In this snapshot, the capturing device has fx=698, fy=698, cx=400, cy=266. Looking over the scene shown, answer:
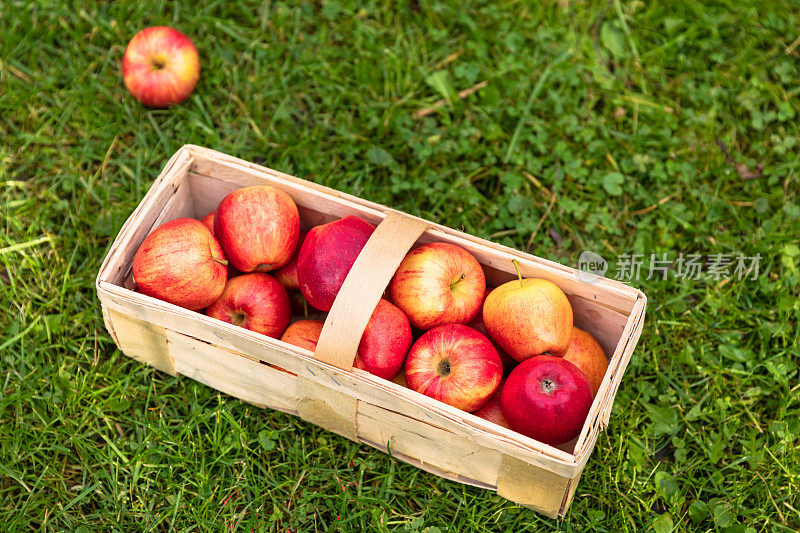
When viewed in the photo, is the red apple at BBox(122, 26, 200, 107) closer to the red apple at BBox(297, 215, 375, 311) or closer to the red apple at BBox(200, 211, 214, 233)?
the red apple at BBox(200, 211, 214, 233)

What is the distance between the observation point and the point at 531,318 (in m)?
2.37

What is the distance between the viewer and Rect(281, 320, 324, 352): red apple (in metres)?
2.46

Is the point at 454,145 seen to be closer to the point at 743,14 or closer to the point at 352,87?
the point at 352,87

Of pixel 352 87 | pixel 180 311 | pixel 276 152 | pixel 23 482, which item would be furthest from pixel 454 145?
pixel 23 482

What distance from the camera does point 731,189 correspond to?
3471mm

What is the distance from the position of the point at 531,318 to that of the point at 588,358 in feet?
0.99

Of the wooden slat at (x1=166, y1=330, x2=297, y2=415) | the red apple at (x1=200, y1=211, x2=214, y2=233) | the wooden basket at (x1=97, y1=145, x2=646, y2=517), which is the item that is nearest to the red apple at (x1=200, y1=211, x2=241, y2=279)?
the red apple at (x1=200, y1=211, x2=214, y2=233)

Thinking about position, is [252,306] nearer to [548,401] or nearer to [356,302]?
[356,302]

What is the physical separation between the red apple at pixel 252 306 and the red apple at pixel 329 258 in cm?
15

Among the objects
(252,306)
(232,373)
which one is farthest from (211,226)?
(232,373)

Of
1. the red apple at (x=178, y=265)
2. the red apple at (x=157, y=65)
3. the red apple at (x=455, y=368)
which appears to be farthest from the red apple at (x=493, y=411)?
the red apple at (x=157, y=65)

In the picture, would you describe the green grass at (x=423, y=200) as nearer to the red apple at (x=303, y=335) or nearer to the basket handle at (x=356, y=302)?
the red apple at (x=303, y=335)

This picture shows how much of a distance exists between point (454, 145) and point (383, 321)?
56.4 inches

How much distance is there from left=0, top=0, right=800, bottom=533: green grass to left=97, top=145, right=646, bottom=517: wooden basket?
19cm
